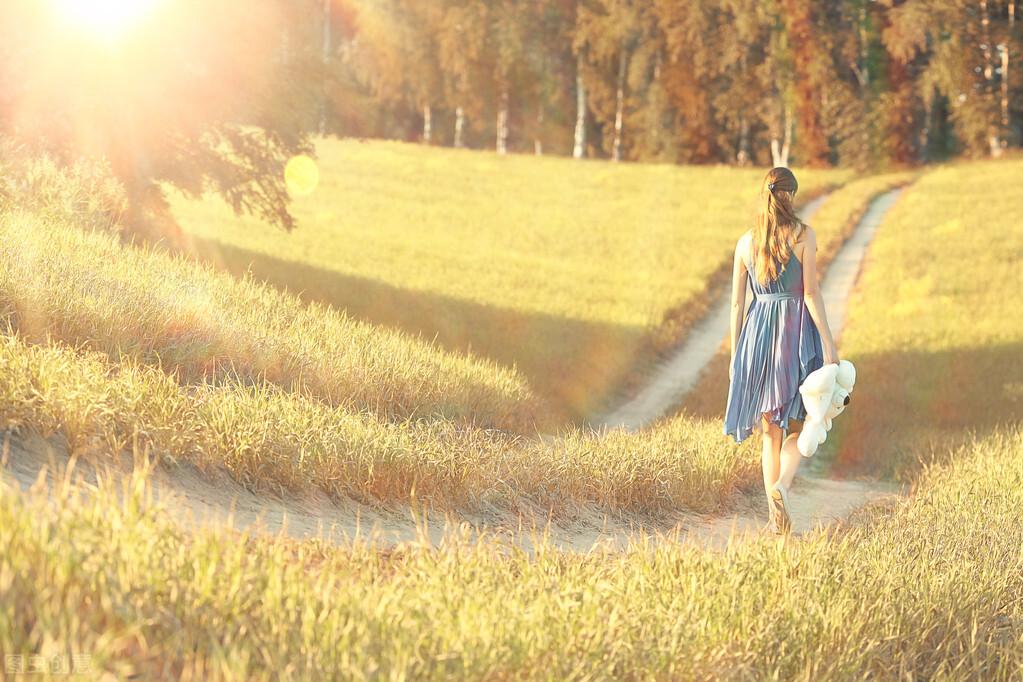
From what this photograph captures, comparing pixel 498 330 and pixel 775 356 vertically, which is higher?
pixel 775 356

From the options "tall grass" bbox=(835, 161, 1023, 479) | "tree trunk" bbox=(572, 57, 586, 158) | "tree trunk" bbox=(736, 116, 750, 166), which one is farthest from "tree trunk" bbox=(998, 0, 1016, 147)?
"tree trunk" bbox=(572, 57, 586, 158)

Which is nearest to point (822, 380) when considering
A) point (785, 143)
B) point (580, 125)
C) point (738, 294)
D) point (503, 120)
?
point (738, 294)

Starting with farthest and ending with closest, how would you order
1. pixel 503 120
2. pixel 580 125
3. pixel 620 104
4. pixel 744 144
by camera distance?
pixel 503 120 → pixel 580 125 → pixel 744 144 → pixel 620 104

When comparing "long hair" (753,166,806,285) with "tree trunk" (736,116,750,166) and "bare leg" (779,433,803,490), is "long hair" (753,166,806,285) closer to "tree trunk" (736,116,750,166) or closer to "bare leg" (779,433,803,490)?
"bare leg" (779,433,803,490)

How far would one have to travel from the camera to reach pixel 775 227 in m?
7.31

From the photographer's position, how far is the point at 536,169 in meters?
49.5

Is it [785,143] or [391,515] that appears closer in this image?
[391,515]

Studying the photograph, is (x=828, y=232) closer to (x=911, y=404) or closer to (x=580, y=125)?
(x=911, y=404)

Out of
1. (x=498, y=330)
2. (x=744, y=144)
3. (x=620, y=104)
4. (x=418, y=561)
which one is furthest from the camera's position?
(x=744, y=144)

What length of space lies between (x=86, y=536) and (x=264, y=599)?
0.59m

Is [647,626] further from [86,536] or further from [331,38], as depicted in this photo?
[331,38]

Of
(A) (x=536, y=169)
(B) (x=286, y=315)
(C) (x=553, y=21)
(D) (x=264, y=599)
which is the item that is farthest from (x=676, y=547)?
(C) (x=553, y=21)

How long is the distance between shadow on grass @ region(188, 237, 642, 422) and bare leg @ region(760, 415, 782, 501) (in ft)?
20.0

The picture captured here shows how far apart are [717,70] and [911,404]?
41.0m
